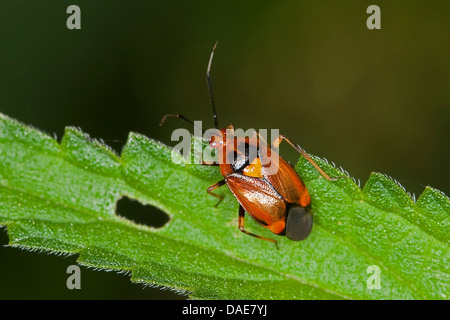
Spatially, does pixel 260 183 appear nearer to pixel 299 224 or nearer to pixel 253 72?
pixel 299 224

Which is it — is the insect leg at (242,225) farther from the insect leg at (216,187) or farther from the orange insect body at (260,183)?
the insect leg at (216,187)

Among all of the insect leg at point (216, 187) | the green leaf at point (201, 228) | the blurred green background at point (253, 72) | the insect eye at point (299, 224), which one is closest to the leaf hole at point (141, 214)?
the green leaf at point (201, 228)

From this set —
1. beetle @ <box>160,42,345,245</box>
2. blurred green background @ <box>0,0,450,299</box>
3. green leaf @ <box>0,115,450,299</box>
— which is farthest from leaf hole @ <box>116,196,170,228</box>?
blurred green background @ <box>0,0,450,299</box>

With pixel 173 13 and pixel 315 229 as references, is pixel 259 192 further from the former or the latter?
pixel 173 13

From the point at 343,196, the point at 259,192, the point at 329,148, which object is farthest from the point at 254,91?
the point at 343,196

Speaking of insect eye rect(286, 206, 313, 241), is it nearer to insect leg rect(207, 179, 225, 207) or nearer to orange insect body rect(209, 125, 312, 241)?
orange insect body rect(209, 125, 312, 241)

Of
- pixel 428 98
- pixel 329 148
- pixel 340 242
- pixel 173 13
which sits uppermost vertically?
pixel 173 13

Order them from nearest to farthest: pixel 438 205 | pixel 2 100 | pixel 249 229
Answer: pixel 438 205 → pixel 249 229 → pixel 2 100
